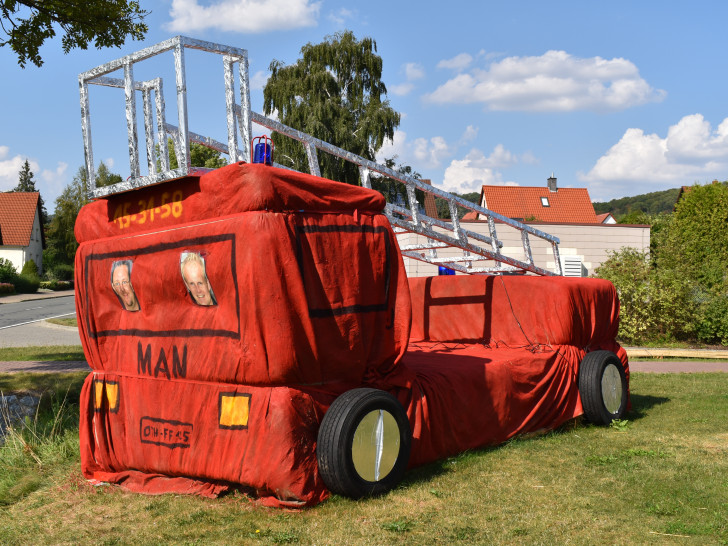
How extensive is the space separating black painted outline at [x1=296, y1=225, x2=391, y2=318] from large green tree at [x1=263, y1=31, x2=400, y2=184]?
25.6 metres

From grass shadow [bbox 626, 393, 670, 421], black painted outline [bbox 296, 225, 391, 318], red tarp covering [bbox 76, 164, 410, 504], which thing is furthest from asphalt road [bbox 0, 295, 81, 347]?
black painted outline [bbox 296, 225, 391, 318]

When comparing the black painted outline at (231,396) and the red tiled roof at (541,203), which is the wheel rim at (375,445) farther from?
the red tiled roof at (541,203)

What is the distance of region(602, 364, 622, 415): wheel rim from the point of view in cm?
743

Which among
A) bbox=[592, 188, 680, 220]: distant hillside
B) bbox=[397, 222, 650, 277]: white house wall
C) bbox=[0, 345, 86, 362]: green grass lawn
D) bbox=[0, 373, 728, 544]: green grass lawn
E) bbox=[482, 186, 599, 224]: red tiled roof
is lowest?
bbox=[0, 373, 728, 544]: green grass lawn

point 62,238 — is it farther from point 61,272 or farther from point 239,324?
point 239,324

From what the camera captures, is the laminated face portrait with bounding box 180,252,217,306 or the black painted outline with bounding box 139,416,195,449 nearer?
the laminated face portrait with bounding box 180,252,217,306

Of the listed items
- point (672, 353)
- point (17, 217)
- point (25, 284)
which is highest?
point (17, 217)

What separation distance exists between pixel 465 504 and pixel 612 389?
3.20m

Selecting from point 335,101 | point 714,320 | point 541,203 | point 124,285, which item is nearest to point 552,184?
point 541,203

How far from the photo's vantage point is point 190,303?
534 cm

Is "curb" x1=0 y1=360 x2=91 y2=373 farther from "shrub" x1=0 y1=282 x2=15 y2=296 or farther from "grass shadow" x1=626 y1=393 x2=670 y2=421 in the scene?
"shrub" x1=0 y1=282 x2=15 y2=296

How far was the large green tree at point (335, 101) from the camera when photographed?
31.5m

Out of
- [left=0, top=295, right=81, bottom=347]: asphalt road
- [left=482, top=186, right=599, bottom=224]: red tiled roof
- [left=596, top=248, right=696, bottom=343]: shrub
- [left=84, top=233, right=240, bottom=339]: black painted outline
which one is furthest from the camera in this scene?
[left=482, top=186, right=599, bottom=224]: red tiled roof

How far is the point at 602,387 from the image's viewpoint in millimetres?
7359
